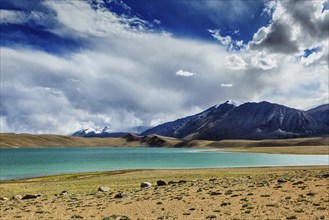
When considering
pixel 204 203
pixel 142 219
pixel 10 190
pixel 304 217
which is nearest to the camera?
pixel 304 217

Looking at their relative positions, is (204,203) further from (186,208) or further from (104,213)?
(104,213)

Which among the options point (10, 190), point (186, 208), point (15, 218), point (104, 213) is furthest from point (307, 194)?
point (10, 190)

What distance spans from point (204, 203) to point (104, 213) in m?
8.71

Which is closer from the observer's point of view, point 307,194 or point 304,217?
point 304,217

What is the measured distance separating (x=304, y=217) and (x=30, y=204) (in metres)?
26.5

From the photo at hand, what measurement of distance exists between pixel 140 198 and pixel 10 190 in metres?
27.9

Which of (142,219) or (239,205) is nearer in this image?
(142,219)

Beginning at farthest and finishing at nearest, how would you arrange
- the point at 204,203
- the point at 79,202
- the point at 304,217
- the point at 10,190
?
the point at 10,190 → the point at 79,202 → the point at 204,203 → the point at 304,217

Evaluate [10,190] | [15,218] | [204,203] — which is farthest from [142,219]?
[10,190]

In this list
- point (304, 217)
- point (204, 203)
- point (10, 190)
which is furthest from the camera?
point (10, 190)

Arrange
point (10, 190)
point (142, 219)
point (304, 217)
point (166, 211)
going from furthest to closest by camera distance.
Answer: point (10, 190) < point (166, 211) < point (142, 219) < point (304, 217)

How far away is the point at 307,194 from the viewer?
96.6 ft

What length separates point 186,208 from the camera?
27.2 m

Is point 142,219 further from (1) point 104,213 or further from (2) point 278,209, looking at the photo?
(2) point 278,209
